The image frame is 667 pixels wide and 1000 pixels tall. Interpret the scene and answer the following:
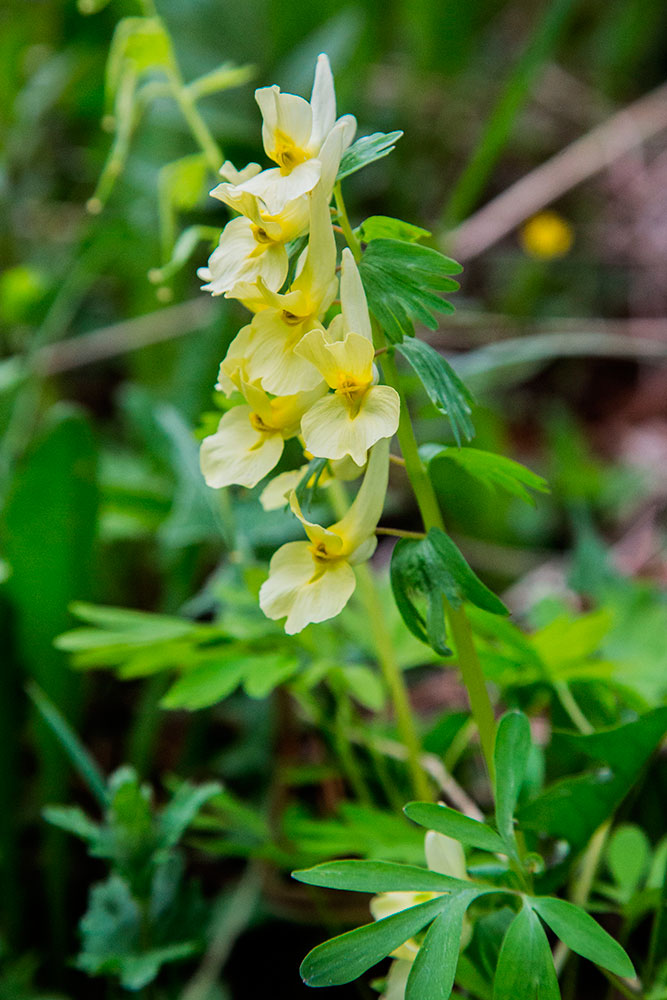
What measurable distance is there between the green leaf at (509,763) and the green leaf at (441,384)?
0.56 ft

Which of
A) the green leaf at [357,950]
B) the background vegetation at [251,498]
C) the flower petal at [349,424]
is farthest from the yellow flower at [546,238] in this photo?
the green leaf at [357,950]

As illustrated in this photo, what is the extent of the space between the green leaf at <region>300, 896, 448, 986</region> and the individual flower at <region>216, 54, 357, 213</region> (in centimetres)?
38

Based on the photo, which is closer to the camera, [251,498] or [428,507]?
[428,507]

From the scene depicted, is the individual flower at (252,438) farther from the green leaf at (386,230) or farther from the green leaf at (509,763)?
the green leaf at (509,763)

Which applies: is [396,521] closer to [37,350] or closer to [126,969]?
[37,350]

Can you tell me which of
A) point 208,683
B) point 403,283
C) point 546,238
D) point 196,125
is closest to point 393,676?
point 208,683

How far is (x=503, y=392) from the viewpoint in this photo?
194 cm

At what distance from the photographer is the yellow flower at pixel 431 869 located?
492 millimetres

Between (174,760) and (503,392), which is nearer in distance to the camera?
(174,760)

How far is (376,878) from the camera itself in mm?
432

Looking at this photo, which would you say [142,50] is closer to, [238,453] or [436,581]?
[238,453]

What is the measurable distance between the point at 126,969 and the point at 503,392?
1569mm

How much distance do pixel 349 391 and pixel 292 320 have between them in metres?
0.05

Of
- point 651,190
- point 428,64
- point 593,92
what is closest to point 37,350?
point 428,64
